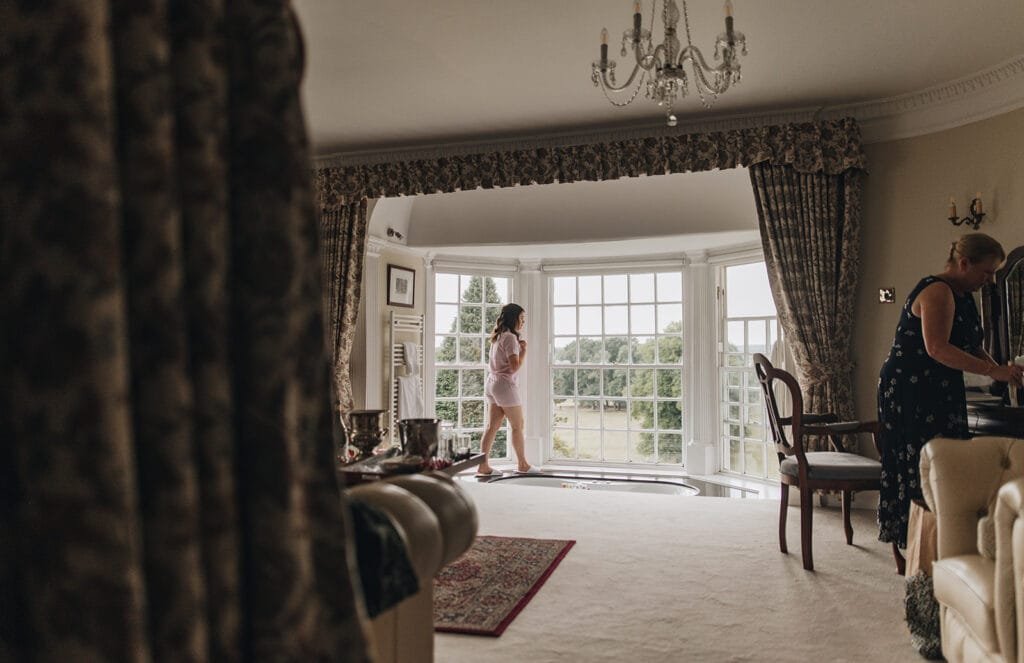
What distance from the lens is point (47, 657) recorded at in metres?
0.52

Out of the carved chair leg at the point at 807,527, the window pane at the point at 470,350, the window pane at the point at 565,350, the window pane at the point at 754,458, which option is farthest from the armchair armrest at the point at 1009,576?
the window pane at the point at 470,350

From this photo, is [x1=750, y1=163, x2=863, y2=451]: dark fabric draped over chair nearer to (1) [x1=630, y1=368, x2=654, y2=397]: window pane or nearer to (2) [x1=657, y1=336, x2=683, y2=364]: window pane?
(2) [x1=657, y1=336, x2=683, y2=364]: window pane

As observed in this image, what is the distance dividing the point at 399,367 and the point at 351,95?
2.81 metres

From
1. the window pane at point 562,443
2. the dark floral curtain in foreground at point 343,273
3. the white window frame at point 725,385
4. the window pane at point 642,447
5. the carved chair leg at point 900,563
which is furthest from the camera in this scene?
the window pane at point 562,443

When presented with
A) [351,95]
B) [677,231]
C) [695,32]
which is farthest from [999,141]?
[351,95]

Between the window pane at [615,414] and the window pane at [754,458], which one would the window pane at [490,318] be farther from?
the window pane at [754,458]

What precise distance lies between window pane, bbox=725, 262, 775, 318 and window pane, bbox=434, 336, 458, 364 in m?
2.70

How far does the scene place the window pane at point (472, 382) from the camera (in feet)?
24.7

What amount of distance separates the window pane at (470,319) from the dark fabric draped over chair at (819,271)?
136 inches

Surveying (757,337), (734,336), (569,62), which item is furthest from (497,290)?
(569,62)

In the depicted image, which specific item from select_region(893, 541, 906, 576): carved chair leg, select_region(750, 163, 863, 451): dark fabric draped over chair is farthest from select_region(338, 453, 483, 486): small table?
select_region(750, 163, 863, 451): dark fabric draped over chair

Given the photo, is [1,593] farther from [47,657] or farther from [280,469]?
[280,469]

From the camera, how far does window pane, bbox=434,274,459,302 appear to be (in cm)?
743

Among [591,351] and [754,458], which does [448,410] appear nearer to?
[591,351]
